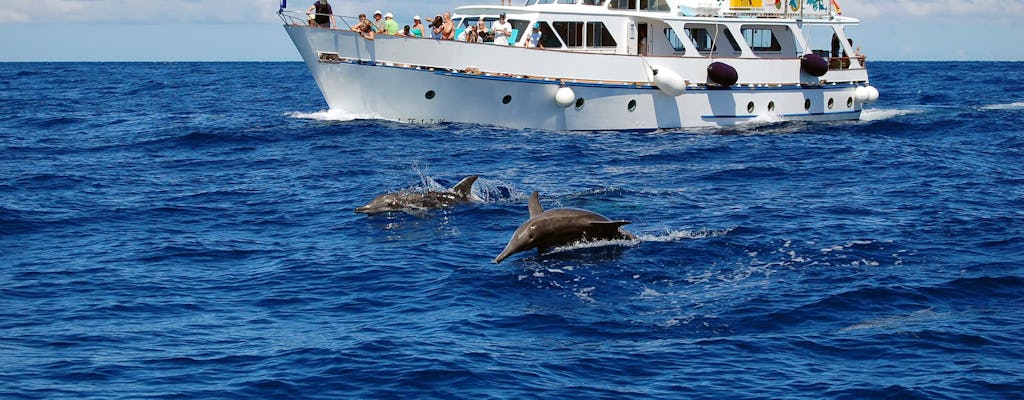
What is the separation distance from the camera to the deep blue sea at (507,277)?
A: 11.4 m

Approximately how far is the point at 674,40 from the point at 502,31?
622 cm

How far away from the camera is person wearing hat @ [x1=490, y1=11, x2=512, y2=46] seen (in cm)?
3275

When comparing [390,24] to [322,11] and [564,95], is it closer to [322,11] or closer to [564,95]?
[322,11]

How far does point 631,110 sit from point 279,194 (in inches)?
557

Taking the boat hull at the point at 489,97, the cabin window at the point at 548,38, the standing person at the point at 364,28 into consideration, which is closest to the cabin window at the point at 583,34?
the cabin window at the point at 548,38

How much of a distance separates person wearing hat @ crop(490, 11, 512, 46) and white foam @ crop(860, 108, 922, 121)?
1643 centimetres

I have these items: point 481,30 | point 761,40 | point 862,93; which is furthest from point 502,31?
point 862,93

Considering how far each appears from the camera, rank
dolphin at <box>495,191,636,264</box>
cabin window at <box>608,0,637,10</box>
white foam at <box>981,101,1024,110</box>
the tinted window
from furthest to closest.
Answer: white foam at <box>981,101,1024,110</box>, cabin window at <box>608,0,637,10</box>, the tinted window, dolphin at <box>495,191,636,264</box>

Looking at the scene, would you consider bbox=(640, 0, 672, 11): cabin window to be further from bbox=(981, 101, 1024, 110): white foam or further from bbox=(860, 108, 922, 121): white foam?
bbox=(981, 101, 1024, 110): white foam

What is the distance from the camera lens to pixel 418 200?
20.3 metres

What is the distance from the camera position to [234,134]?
34.3 metres

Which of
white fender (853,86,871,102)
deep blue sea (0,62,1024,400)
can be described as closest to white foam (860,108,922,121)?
white fender (853,86,871,102)

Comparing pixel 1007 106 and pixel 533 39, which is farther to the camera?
pixel 1007 106

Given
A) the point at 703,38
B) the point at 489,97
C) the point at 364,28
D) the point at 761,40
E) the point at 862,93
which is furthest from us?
the point at 862,93
